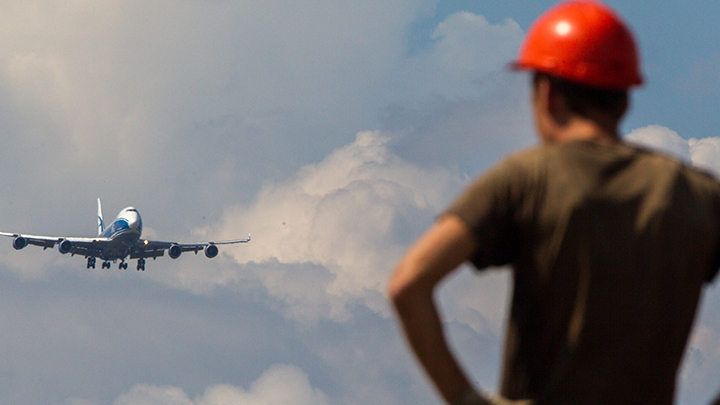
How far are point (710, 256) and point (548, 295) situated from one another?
A: 0.74 metres

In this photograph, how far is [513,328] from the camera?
3.58 metres

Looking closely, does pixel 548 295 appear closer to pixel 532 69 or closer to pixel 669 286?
pixel 669 286

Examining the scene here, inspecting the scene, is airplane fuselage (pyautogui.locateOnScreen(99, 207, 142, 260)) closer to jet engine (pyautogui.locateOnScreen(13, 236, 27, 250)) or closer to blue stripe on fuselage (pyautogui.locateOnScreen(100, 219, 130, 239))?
blue stripe on fuselage (pyautogui.locateOnScreen(100, 219, 130, 239))

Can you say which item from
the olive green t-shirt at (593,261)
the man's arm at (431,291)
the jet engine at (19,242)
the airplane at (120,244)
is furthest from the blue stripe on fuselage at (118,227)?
the man's arm at (431,291)

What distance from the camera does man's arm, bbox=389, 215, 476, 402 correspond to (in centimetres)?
315

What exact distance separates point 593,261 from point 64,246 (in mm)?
87919

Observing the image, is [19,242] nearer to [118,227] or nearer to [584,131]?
[118,227]

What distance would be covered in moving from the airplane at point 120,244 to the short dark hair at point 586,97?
82290 millimetres

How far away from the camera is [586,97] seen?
12.1 ft

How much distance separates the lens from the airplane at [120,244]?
3319 inches

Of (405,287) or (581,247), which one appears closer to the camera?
(405,287)

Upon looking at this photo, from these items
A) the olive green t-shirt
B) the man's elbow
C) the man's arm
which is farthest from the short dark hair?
the man's elbow

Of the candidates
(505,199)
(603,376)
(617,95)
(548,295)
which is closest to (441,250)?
(505,199)

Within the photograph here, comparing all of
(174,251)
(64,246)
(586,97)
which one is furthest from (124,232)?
(586,97)
